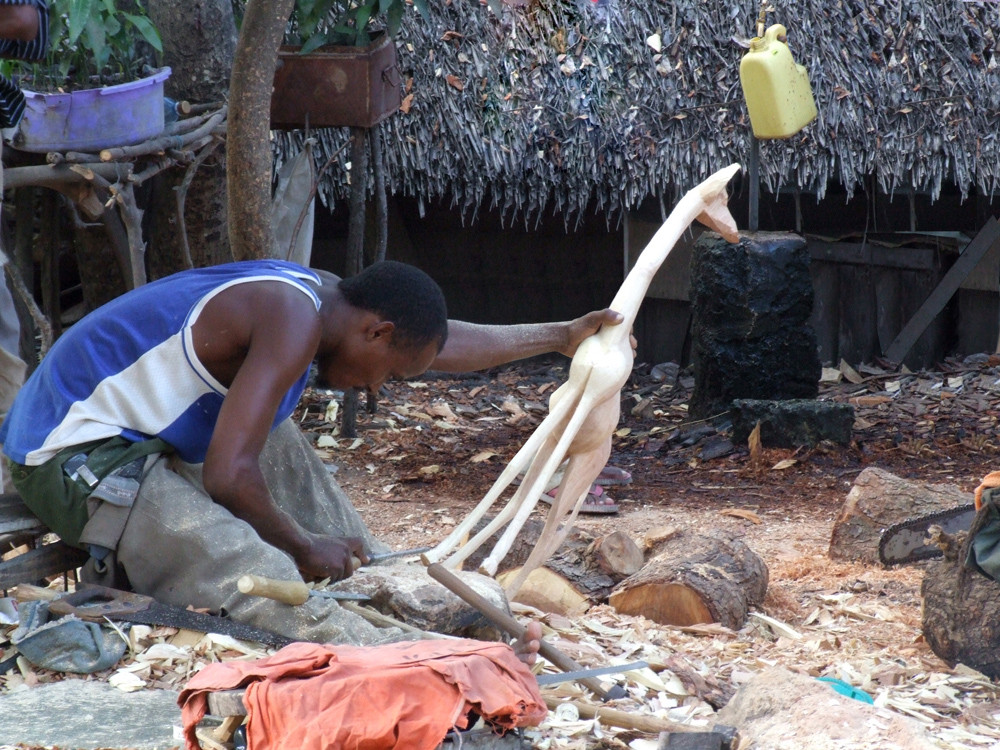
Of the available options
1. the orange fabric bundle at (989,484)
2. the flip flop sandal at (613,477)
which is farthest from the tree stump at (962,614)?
the flip flop sandal at (613,477)

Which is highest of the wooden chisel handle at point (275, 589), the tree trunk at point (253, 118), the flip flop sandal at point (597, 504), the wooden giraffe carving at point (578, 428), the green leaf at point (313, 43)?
the green leaf at point (313, 43)

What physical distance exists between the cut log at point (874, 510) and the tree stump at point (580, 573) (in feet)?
3.31

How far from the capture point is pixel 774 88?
21.4 feet

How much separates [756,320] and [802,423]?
37.5 inches

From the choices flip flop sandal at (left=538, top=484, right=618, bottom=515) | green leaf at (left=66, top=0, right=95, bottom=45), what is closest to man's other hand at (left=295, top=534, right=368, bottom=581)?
green leaf at (left=66, top=0, right=95, bottom=45)

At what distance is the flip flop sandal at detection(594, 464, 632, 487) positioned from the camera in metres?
6.18

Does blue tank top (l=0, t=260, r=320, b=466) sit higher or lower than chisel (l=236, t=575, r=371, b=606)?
higher

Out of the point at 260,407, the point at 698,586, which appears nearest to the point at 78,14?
the point at 260,407

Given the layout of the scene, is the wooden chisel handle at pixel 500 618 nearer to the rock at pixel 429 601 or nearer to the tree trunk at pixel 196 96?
the rock at pixel 429 601

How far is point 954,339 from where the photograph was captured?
9.84 metres

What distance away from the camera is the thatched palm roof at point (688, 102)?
820 cm

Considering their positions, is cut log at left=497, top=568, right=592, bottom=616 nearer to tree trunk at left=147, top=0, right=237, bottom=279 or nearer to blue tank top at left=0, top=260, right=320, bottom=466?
blue tank top at left=0, top=260, right=320, bottom=466

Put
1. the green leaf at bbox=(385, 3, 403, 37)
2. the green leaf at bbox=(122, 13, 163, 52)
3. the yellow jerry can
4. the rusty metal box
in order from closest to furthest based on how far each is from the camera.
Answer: the green leaf at bbox=(122, 13, 163, 52)
the green leaf at bbox=(385, 3, 403, 37)
the rusty metal box
the yellow jerry can

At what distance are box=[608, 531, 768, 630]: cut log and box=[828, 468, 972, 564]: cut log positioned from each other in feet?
2.53
